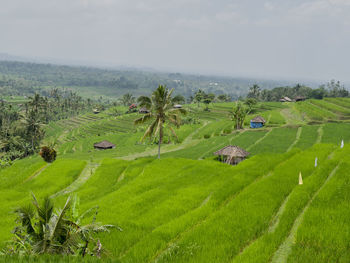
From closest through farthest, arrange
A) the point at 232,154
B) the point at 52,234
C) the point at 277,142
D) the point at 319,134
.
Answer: the point at 52,234, the point at 232,154, the point at 277,142, the point at 319,134

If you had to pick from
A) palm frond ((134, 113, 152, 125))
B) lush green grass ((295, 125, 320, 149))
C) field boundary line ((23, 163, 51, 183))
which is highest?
palm frond ((134, 113, 152, 125))

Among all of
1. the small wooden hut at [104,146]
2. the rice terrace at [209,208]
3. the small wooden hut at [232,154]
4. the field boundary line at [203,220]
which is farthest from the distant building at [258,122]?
the field boundary line at [203,220]

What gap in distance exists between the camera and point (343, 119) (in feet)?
227

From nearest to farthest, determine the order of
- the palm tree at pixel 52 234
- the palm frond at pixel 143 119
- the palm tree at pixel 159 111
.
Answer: the palm tree at pixel 52 234 < the palm frond at pixel 143 119 < the palm tree at pixel 159 111

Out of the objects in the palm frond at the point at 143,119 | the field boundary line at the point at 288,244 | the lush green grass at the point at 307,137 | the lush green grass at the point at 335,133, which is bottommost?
the lush green grass at the point at 307,137

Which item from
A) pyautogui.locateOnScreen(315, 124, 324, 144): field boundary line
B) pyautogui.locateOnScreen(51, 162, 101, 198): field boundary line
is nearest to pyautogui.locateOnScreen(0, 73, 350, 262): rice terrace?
pyautogui.locateOnScreen(51, 162, 101, 198): field boundary line

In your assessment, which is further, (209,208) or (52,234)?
(209,208)

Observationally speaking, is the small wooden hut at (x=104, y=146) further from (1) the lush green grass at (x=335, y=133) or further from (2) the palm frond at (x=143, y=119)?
(1) the lush green grass at (x=335, y=133)

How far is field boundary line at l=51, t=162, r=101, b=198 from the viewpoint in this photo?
87.9 ft

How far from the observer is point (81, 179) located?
102ft

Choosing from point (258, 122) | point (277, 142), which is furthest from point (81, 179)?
point (258, 122)

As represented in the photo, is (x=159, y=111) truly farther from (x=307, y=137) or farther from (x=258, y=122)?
(x=258, y=122)

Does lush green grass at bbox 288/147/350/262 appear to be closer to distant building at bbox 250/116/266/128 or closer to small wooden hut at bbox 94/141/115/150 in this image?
distant building at bbox 250/116/266/128

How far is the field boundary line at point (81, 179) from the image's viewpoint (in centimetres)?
2679
